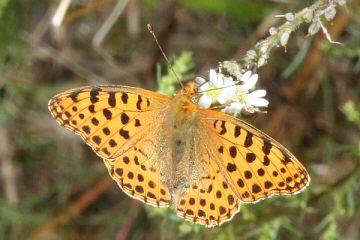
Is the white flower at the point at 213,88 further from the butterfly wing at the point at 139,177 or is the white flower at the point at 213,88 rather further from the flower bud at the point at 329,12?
the flower bud at the point at 329,12

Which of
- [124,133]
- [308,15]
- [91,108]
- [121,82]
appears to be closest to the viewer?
[308,15]

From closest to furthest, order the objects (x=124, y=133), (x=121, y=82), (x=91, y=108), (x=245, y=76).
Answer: (x=245, y=76), (x=91, y=108), (x=124, y=133), (x=121, y=82)

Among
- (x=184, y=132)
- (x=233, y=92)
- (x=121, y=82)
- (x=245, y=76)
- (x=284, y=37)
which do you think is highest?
(x=284, y=37)

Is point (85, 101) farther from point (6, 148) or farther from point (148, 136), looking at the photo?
point (6, 148)

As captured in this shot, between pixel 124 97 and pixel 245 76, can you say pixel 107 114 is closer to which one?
pixel 124 97

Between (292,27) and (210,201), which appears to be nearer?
(292,27)

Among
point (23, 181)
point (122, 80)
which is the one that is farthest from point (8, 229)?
point (122, 80)

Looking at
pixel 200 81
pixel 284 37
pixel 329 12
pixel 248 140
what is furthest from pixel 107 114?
pixel 329 12
